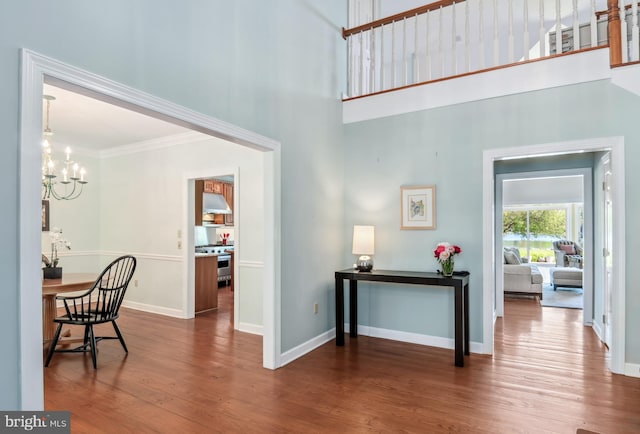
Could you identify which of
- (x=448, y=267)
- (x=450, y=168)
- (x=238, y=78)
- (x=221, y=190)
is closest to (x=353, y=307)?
(x=448, y=267)

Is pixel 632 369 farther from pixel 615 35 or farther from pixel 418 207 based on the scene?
pixel 615 35

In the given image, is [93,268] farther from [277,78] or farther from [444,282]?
[444,282]

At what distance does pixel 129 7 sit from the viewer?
2158 mm

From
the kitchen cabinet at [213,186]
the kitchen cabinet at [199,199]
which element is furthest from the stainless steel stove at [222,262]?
the kitchen cabinet at [199,199]

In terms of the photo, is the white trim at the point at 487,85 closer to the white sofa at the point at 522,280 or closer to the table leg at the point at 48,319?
the table leg at the point at 48,319

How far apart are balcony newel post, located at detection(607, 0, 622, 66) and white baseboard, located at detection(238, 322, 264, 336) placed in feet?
14.8

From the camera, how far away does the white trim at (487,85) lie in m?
3.39

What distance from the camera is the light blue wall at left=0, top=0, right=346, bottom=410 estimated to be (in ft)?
5.49

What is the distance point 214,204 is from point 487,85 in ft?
19.0

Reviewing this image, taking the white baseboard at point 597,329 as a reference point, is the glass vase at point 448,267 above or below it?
above

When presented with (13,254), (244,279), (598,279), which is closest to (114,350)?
(244,279)

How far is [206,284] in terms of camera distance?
5754 mm

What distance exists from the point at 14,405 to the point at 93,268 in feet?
17.6

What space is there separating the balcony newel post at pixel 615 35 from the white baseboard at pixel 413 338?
115 inches
